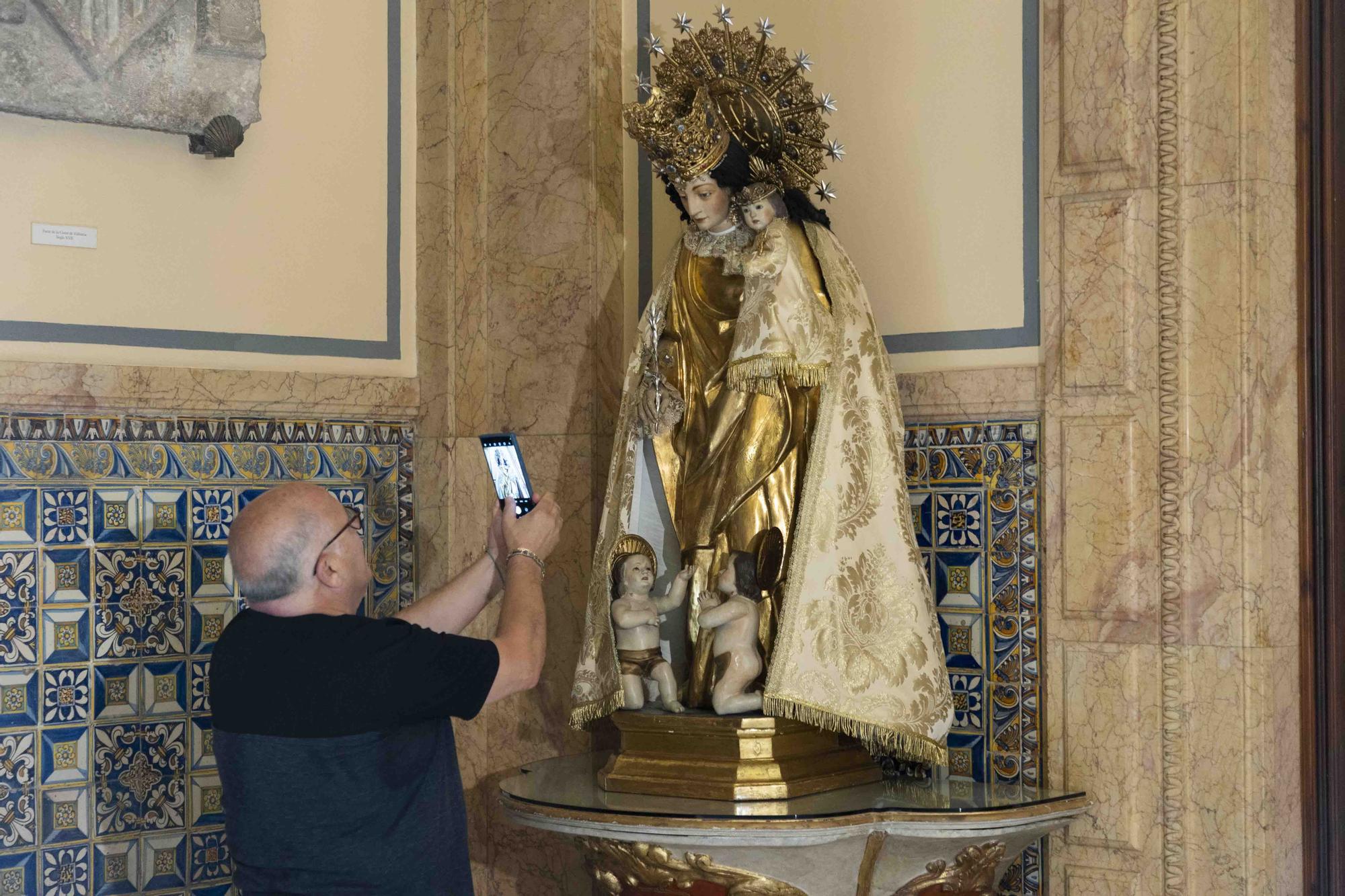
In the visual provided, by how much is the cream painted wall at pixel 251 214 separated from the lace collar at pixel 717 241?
1.21 metres

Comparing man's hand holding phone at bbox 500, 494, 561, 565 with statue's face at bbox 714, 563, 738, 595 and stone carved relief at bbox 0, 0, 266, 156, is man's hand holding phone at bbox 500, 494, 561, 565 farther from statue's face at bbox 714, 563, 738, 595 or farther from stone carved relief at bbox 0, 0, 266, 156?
stone carved relief at bbox 0, 0, 266, 156

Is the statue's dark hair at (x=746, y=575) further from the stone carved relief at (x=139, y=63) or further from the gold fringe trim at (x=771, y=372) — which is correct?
the stone carved relief at (x=139, y=63)

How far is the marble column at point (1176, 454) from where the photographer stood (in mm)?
3414

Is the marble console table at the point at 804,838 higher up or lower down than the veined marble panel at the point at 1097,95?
lower down

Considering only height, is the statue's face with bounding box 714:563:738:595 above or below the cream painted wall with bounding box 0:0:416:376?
below

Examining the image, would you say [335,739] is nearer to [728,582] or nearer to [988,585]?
[728,582]

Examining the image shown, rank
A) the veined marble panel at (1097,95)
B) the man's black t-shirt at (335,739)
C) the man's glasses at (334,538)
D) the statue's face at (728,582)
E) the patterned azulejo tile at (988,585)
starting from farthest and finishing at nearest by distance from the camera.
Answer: the patterned azulejo tile at (988,585) → the veined marble panel at (1097,95) → the statue's face at (728,582) → the man's glasses at (334,538) → the man's black t-shirt at (335,739)

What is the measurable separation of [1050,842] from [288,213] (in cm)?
261

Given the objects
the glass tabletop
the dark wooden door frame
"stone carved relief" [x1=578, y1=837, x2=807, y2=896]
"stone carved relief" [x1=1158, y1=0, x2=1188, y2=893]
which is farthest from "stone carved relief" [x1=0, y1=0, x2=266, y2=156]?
the dark wooden door frame

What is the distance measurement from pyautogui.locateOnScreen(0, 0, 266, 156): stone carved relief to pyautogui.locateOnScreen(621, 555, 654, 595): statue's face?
1612 mm

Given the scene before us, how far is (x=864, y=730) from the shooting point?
3.33 meters

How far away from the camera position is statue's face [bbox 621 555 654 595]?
11.6 ft

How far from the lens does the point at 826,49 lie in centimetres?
411

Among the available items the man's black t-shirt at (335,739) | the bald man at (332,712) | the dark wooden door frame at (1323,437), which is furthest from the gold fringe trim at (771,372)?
the dark wooden door frame at (1323,437)
